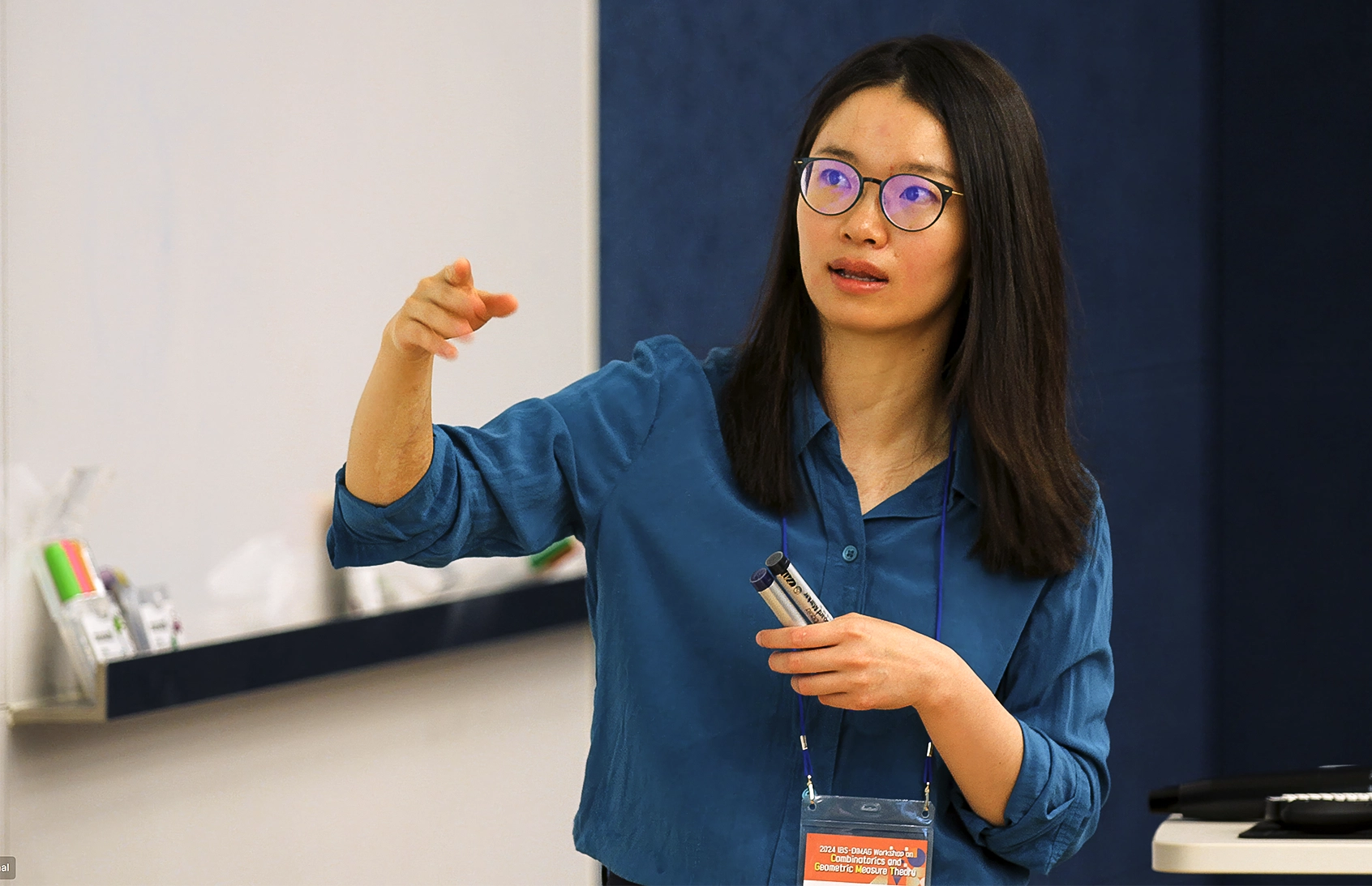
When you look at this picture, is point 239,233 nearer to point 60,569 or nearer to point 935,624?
point 60,569

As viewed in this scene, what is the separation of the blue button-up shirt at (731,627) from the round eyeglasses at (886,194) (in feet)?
0.75

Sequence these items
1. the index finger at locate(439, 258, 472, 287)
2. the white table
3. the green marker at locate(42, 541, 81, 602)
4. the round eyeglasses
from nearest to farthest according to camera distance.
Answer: the index finger at locate(439, 258, 472, 287) → the round eyeglasses → the white table → the green marker at locate(42, 541, 81, 602)

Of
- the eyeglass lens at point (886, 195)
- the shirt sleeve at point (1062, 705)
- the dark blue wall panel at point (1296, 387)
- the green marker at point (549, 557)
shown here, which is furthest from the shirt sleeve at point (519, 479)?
the dark blue wall panel at point (1296, 387)

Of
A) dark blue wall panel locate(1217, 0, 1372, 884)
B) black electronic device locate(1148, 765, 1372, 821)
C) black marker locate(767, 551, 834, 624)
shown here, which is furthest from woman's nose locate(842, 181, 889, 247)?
dark blue wall panel locate(1217, 0, 1372, 884)

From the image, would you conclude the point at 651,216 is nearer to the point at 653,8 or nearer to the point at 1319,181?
the point at 653,8

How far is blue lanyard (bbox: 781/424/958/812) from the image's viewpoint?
1371 mm

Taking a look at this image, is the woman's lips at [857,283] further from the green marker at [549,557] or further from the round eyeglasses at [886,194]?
the green marker at [549,557]

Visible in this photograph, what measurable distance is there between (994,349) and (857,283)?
0.16 metres

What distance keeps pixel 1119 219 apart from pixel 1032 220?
2821 mm

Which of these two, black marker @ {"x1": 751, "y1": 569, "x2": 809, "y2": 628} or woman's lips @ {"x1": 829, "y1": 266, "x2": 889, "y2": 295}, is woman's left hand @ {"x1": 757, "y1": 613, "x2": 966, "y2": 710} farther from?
woman's lips @ {"x1": 829, "y1": 266, "x2": 889, "y2": 295}

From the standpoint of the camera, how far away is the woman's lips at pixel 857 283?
1.41 metres

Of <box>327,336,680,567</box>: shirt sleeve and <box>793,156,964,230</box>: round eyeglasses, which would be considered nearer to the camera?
<box>327,336,680,567</box>: shirt sleeve

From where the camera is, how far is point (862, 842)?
135 cm

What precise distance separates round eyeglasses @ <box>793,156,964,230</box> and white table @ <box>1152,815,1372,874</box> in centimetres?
72
